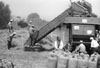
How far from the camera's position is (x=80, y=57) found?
8.40 meters

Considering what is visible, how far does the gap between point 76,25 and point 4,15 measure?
18548mm

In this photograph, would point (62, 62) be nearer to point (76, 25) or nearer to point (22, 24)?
point (76, 25)

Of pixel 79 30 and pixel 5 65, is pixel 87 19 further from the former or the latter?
pixel 5 65

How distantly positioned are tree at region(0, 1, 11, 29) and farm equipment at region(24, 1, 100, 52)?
1476 cm

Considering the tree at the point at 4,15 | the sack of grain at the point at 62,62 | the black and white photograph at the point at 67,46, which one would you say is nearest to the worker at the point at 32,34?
the black and white photograph at the point at 67,46

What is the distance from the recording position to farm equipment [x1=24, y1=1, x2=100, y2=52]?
12.4m

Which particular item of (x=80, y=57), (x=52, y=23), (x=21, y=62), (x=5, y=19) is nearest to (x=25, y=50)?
(x=52, y=23)

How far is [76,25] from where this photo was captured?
12617 mm

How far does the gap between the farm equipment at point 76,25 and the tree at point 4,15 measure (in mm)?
14757

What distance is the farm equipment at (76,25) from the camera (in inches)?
489

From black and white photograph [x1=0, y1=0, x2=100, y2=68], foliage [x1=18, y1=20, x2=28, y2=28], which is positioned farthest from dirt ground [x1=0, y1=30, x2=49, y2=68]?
foliage [x1=18, y1=20, x2=28, y2=28]

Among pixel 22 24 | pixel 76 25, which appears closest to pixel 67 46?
pixel 76 25

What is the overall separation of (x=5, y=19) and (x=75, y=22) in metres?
18.2

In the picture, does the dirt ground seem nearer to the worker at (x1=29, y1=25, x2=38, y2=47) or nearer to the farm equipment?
the worker at (x1=29, y1=25, x2=38, y2=47)
